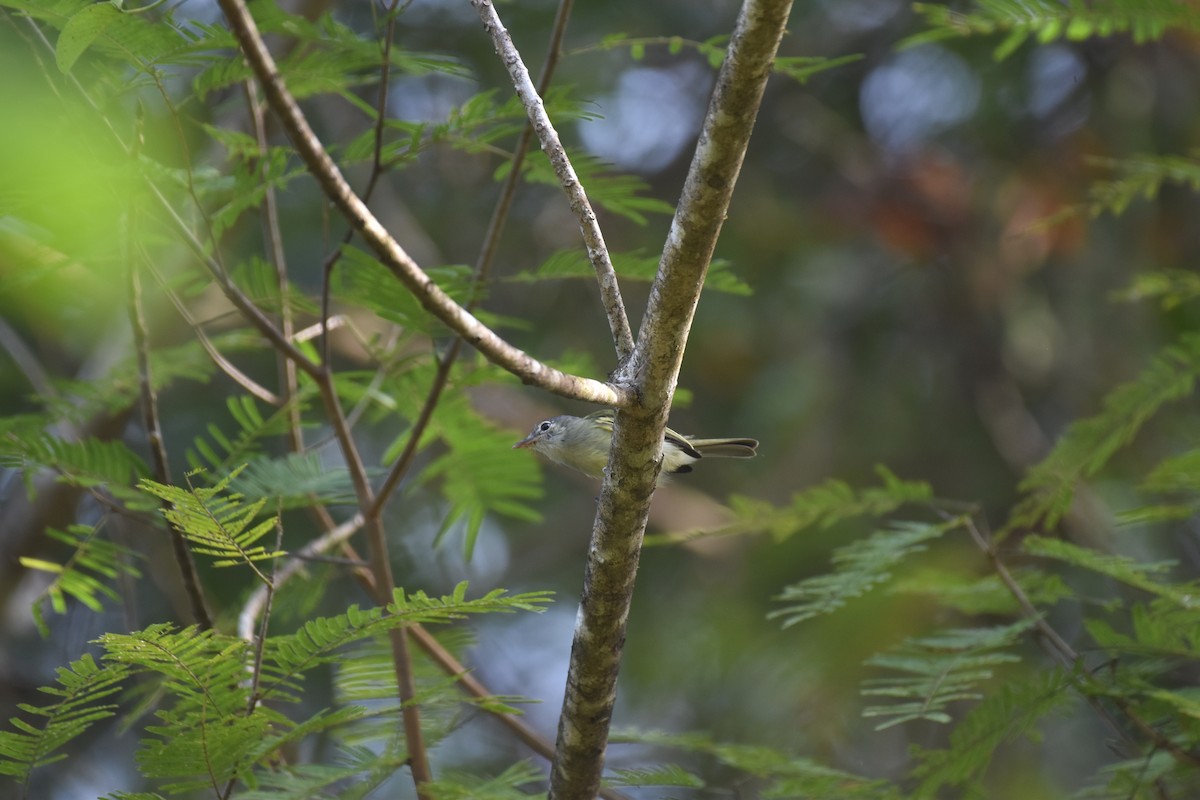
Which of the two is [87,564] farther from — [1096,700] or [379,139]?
[1096,700]

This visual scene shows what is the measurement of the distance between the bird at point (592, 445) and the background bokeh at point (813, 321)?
64.1 inches

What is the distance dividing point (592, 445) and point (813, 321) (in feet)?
11.8

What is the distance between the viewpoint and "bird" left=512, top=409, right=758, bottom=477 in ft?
11.8

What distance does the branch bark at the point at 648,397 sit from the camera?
1.50m

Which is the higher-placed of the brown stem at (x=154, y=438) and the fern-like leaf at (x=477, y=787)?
the brown stem at (x=154, y=438)

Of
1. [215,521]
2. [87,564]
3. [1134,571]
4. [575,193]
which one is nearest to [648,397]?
[575,193]

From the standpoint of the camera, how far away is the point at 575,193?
1745 mm

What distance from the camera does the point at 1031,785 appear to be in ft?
17.0

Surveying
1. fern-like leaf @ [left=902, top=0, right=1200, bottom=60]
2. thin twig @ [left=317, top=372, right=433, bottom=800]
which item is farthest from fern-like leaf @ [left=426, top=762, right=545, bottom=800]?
fern-like leaf @ [left=902, top=0, right=1200, bottom=60]

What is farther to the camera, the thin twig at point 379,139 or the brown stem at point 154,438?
the brown stem at point 154,438

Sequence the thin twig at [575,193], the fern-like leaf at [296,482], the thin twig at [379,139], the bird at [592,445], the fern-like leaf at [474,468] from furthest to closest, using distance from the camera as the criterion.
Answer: the bird at [592,445] < the fern-like leaf at [474,468] < the fern-like leaf at [296,482] < the thin twig at [379,139] < the thin twig at [575,193]

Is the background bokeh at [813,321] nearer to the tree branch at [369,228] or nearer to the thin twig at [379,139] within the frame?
the thin twig at [379,139]

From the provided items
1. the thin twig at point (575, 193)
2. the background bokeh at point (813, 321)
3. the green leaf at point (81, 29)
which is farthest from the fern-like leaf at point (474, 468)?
the background bokeh at point (813, 321)

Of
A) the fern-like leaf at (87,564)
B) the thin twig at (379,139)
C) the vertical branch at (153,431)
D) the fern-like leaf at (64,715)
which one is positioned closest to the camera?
the fern-like leaf at (64,715)
